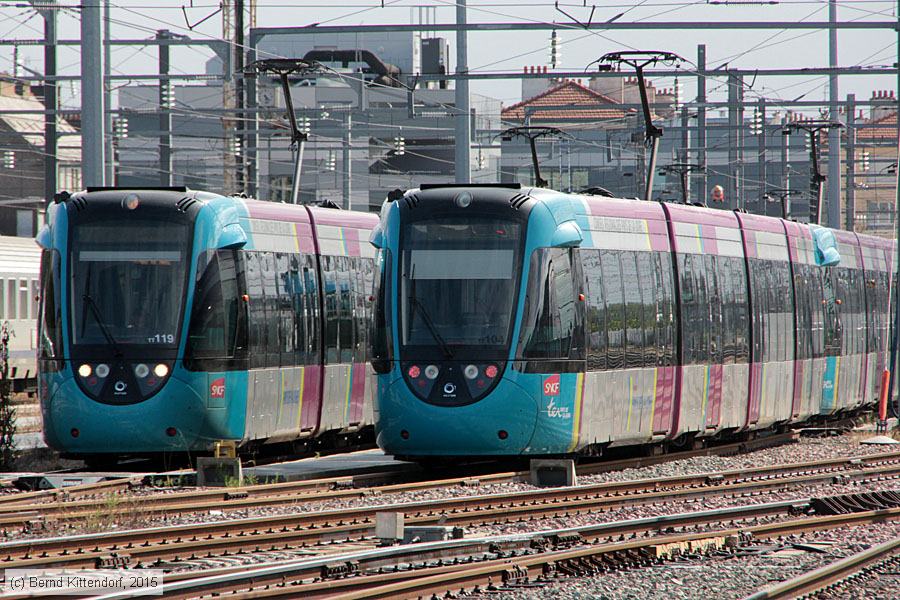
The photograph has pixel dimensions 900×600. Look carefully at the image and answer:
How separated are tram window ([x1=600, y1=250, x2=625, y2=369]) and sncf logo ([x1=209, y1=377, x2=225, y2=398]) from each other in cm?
423

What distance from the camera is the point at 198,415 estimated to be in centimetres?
1712

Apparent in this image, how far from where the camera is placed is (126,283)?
16828 millimetres

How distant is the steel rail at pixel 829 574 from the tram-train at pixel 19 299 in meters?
24.6

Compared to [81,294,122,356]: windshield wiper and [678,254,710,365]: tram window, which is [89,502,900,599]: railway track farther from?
[81,294,122,356]: windshield wiper

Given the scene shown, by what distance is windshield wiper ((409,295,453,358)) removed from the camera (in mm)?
16094

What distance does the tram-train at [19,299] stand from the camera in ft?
111

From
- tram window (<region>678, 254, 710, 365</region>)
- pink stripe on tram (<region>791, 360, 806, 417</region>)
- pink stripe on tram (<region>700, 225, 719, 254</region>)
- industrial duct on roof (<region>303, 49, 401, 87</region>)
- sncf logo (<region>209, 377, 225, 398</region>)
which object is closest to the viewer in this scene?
sncf logo (<region>209, 377, 225, 398</region>)

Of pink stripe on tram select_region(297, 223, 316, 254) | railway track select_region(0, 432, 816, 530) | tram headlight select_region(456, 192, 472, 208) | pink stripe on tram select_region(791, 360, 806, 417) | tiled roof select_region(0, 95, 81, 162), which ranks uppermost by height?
tiled roof select_region(0, 95, 81, 162)

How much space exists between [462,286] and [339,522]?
13.1 ft

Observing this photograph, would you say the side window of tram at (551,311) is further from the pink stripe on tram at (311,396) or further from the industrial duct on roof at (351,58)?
the industrial duct on roof at (351,58)

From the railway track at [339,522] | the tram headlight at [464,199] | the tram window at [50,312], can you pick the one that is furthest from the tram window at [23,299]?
the railway track at [339,522]

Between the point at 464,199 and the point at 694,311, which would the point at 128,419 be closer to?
the point at 464,199

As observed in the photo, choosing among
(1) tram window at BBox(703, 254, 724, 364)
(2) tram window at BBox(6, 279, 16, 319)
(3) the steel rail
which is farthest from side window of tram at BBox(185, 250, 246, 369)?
(2) tram window at BBox(6, 279, 16, 319)

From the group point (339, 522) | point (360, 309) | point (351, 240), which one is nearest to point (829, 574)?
point (339, 522)
